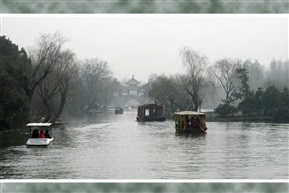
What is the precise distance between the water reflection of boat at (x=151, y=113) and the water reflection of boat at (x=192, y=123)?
421 cm

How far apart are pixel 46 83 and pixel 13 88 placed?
2.13 m

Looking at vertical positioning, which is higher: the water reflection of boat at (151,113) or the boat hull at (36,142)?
the water reflection of boat at (151,113)

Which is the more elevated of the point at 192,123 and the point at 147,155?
the point at 192,123

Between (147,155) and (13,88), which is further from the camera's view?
(13,88)

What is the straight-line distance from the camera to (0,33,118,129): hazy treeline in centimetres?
1214

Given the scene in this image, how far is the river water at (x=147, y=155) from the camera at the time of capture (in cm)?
754

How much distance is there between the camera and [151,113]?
1930 cm

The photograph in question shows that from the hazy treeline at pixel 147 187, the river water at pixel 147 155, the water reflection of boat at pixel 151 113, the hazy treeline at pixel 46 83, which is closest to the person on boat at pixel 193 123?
the river water at pixel 147 155

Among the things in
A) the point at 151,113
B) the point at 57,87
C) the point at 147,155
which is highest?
the point at 57,87

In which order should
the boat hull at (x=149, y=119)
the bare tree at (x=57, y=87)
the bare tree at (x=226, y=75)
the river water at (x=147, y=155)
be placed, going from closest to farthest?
the river water at (x=147, y=155)
the bare tree at (x=226, y=75)
the bare tree at (x=57, y=87)
the boat hull at (x=149, y=119)

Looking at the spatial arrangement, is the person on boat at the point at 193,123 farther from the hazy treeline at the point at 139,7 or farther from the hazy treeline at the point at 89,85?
the hazy treeline at the point at 139,7

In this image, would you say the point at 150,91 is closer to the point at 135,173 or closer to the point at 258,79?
the point at 258,79

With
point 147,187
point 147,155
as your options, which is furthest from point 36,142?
point 147,187

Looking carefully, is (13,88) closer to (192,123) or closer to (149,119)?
(192,123)
